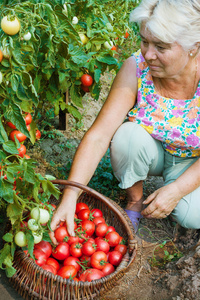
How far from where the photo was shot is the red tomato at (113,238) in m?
1.90

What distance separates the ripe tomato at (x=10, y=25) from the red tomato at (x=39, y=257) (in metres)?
0.98

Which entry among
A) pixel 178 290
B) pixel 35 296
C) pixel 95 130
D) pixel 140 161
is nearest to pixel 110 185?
pixel 140 161

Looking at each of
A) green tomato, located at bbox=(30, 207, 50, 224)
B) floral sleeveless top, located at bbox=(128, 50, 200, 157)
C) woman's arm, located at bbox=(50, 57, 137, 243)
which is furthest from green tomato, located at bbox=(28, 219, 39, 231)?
floral sleeveless top, located at bbox=(128, 50, 200, 157)

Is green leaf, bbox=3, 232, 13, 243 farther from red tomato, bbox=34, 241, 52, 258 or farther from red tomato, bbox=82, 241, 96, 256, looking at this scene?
red tomato, bbox=82, 241, 96, 256

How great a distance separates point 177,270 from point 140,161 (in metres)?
0.58

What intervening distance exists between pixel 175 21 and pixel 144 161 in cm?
75

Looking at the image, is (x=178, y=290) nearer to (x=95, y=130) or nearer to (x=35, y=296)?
(x=35, y=296)

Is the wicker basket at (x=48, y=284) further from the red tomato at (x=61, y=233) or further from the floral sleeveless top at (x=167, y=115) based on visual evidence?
the floral sleeveless top at (x=167, y=115)

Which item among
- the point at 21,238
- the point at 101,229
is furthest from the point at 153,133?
the point at 21,238

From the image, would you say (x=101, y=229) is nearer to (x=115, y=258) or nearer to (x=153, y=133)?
(x=115, y=258)

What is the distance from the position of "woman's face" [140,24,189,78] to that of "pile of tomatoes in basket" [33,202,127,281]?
836 mm

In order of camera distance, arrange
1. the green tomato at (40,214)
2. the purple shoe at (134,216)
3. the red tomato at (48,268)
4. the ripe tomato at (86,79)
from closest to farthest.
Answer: the green tomato at (40,214)
the red tomato at (48,268)
the ripe tomato at (86,79)
the purple shoe at (134,216)

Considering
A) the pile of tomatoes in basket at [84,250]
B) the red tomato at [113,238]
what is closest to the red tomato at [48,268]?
the pile of tomatoes in basket at [84,250]

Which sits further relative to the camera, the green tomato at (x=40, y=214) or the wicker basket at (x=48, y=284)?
the wicker basket at (x=48, y=284)
